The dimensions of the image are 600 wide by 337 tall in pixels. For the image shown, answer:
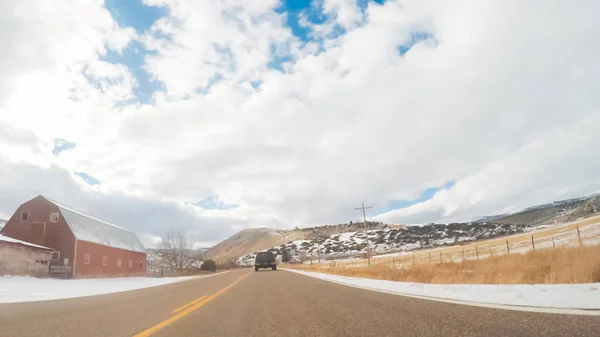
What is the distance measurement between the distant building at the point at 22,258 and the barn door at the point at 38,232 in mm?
3819

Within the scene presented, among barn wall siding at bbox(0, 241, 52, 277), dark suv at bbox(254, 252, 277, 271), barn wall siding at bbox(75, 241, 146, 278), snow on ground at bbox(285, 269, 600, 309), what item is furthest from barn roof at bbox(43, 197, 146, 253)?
snow on ground at bbox(285, 269, 600, 309)

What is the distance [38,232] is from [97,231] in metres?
7.32

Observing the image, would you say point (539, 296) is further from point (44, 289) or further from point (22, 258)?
point (22, 258)

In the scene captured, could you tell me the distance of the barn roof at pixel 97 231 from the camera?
130 ft

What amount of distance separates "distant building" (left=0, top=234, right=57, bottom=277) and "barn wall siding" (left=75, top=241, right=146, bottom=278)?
3418 millimetres

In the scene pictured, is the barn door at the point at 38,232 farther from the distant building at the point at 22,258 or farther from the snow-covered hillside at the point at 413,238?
the snow-covered hillside at the point at 413,238

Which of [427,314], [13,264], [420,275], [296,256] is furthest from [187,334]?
[296,256]

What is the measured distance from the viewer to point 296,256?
148 metres

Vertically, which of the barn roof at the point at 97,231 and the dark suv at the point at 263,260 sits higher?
the barn roof at the point at 97,231

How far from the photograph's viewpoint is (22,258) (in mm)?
31078

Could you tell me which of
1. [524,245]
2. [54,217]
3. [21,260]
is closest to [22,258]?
[21,260]

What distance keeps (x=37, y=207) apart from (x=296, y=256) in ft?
384

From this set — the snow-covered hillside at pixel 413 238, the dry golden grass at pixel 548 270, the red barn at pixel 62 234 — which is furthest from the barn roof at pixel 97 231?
the snow-covered hillside at pixel 413 238

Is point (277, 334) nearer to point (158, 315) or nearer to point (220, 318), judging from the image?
point (220, 318)
